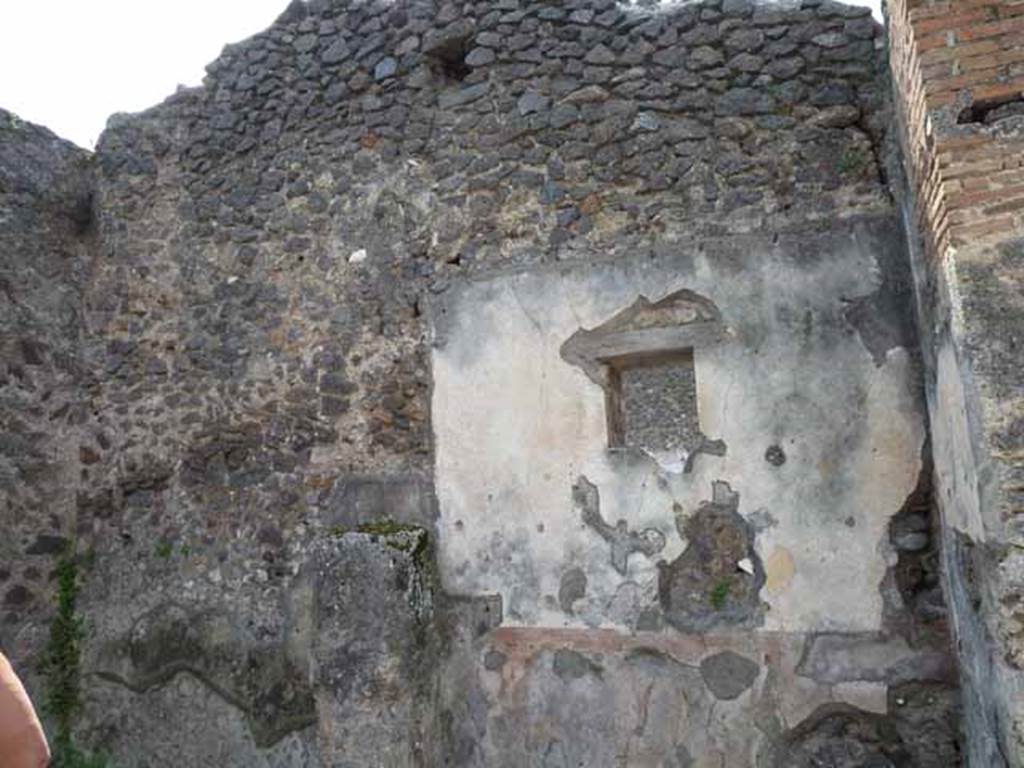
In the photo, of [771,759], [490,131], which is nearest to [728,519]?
[771,759]

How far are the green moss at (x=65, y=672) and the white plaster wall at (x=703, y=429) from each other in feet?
7.96

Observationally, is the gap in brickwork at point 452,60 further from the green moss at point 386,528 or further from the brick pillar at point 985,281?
the brick pillar at point 985,281

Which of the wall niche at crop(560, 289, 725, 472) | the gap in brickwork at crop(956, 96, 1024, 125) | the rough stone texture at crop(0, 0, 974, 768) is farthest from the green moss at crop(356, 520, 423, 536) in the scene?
the gap in brickwork at crop(956, 96, 1024, 125)

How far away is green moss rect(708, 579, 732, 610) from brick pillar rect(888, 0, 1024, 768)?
3.68 ft

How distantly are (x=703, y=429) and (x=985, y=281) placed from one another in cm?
161

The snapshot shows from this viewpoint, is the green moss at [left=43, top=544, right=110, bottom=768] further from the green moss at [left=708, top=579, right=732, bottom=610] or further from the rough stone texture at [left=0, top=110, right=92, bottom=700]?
the green moss at [left=708, top=579, right=732, bottom=610]

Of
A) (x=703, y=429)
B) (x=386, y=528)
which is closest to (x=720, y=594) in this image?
(x=703, y=429)

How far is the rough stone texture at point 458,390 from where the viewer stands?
12.1 feet

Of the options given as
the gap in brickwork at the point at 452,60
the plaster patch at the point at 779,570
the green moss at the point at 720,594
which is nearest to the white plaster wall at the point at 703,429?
the plaster patch at the point at 779,570

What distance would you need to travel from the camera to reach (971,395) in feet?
7.86

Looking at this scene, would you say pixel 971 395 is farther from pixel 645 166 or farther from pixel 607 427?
pixel 645 166

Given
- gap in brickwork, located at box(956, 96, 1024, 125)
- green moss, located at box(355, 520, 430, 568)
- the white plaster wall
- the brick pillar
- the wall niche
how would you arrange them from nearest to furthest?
1. the brick pillar
2. gap in brickwork, located at box(956, 96, 1024, 125)
3. the white plaster wall
4. the wall niche
5. green moss, located at box(355, 520, 430, 568)

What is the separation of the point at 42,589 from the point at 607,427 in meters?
3.45

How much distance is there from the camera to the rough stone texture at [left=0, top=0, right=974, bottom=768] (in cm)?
369
